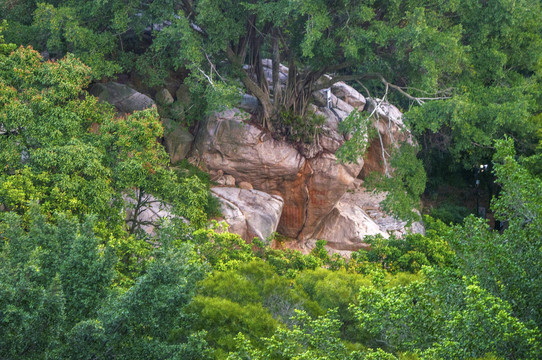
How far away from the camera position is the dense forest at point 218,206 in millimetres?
9773

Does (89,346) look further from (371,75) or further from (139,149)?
(371,75)

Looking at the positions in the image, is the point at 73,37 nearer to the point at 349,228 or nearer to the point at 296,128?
the point at 296,128

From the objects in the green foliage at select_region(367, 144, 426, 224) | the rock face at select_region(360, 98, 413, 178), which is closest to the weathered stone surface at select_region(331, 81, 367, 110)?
the rock face at select_region(360, 98, 413, 178)

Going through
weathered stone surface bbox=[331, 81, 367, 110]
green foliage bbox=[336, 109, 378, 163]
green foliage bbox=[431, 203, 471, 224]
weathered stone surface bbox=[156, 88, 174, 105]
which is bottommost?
green foliage bbox=[431, 203, 471, 224]

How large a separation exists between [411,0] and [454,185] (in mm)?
17491

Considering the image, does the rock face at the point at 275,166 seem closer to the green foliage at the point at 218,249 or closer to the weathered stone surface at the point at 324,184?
the weathered stone surface at the point at 324,184

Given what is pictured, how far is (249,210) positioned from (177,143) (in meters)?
4.49

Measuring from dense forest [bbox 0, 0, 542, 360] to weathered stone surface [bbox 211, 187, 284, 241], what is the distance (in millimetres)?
1013

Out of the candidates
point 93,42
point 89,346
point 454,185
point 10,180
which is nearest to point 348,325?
point 89,346

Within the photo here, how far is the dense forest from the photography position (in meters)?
9.77

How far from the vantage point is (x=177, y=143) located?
27.4m

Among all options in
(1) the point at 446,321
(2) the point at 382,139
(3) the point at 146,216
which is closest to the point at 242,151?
(3) the point at 146,216

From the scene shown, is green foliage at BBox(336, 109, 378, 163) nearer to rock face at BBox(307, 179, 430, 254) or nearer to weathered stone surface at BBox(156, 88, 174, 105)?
rock face at BBox(307, 179, 430, 254)

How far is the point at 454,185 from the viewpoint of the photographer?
124ft
